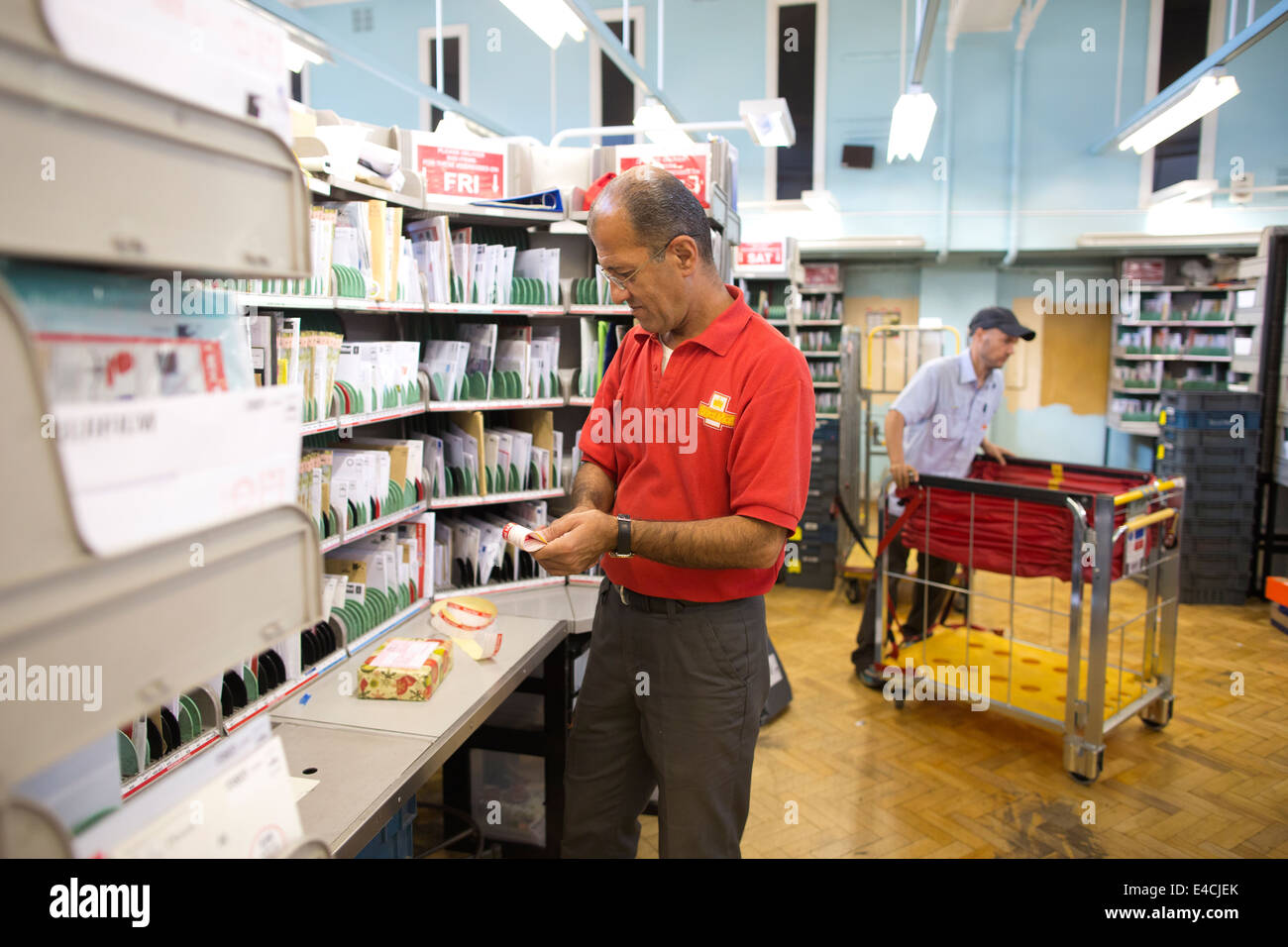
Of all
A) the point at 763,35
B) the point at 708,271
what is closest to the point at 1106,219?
the point at 763,35

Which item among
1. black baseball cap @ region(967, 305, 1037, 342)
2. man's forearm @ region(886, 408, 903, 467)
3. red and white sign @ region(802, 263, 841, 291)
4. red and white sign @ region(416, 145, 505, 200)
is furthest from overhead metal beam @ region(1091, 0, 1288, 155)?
red and white sign @ region(416, 145, 505, 200)

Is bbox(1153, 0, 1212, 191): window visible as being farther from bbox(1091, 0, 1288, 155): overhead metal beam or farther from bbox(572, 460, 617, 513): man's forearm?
bbox(572, 460, 617, 513): man's forearm

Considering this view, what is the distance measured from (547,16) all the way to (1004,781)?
4.60 metres

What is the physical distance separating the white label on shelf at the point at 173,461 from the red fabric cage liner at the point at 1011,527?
3.37 meters

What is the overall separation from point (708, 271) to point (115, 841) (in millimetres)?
1533

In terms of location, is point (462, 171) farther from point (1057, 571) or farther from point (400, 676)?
point (1057, 571)

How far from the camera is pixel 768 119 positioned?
589cm

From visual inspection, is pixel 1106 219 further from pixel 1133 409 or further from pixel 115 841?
pixel 115 841

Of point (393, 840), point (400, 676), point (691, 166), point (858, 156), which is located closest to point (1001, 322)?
point (691, 166)

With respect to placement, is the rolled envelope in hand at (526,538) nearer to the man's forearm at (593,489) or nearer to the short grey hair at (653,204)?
the man's forearm at (593,489)

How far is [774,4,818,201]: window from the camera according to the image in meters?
10.8

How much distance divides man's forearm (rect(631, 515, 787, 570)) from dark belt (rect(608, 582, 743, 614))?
12 centimetres

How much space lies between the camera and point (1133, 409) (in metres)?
10.3

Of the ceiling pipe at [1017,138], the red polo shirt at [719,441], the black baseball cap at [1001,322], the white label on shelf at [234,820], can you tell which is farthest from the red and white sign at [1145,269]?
the white label on shelf at [234,820]
